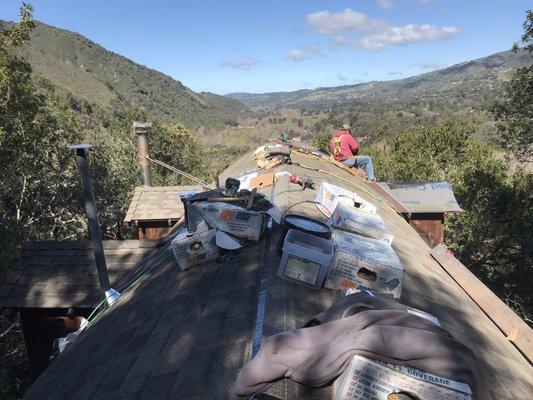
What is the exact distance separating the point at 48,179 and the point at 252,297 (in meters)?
16.9

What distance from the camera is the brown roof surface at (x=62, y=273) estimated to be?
823 cm

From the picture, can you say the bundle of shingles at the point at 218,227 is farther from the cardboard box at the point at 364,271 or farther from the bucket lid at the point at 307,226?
the cardboard box at the point at 364,271

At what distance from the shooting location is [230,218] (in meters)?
5.04

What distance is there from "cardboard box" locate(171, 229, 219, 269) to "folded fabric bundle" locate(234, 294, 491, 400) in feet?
8.79

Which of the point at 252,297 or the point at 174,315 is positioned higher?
the point at 252,297

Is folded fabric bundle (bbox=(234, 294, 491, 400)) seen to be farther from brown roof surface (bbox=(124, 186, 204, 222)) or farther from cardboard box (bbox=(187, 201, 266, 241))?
brown roof surface (bbox=(124, 186, 204, 222))

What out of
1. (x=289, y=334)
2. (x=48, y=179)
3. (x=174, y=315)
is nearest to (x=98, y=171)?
(x=48, y=179)

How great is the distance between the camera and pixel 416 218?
10.5m

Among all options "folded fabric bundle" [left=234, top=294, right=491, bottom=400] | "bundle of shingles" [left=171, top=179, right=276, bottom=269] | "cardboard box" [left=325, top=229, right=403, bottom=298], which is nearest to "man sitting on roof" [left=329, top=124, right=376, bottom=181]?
"bundle of shingles" [left=171, top=179, right=276, bottom=269]

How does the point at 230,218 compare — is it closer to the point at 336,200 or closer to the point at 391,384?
the point at 336,200

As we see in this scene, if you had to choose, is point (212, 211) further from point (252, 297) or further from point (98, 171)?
point (98, 171)

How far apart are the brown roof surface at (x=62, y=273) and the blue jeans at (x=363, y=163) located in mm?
6418

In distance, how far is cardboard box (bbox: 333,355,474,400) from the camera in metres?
2.22

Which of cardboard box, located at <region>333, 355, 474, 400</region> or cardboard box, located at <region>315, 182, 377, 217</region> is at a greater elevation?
cardboard box, located at <region>315, 182, 377, 217</region>
